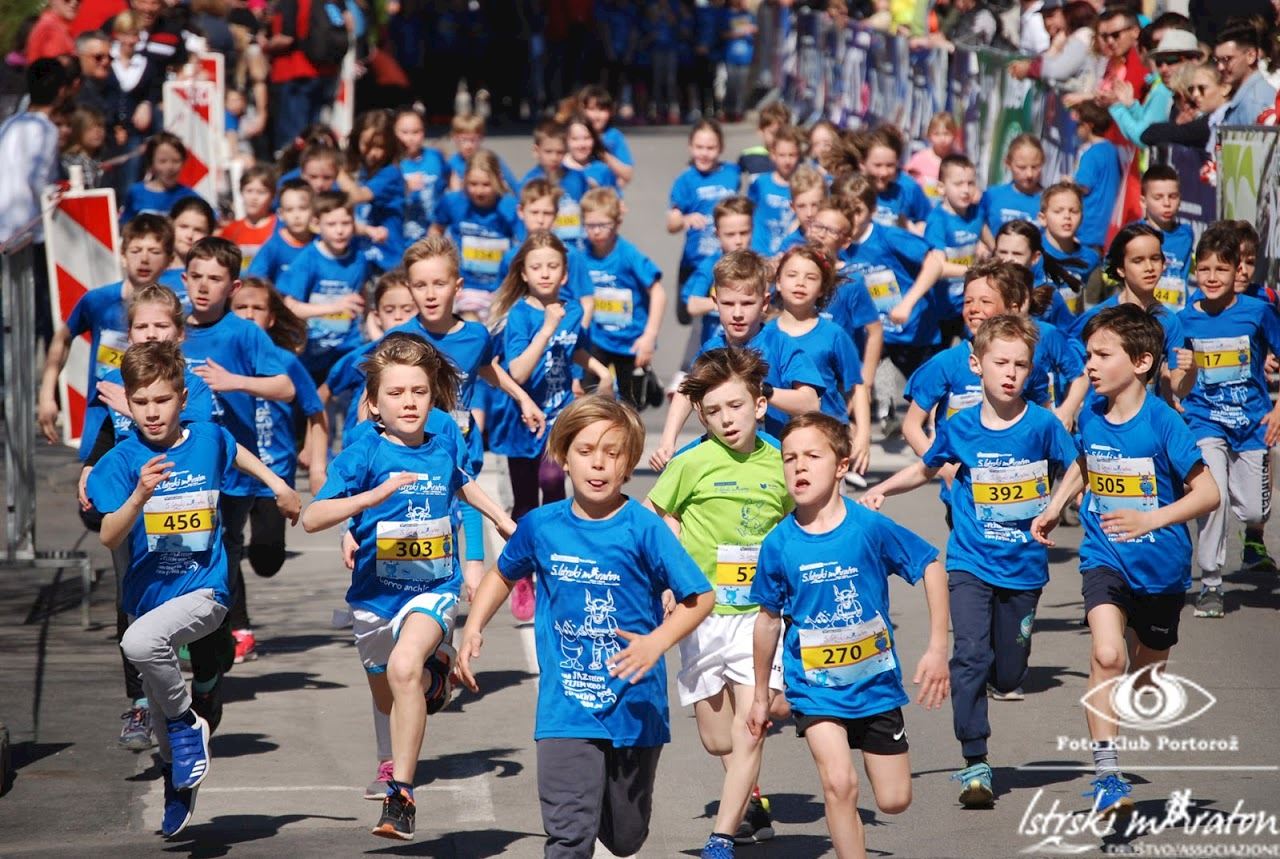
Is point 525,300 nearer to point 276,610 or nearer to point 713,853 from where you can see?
point 276,610

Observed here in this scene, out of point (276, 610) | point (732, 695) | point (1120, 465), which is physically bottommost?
point (276, 610)

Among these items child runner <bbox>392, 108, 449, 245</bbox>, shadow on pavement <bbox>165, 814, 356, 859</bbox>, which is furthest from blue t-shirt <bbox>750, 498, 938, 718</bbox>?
child runner <bbox>392, 108, 449, 245</bbox>

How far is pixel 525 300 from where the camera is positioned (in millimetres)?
10656

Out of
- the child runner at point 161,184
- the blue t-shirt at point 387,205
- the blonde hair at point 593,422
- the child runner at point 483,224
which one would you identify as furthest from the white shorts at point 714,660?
the blue t-shirt at point 387,205

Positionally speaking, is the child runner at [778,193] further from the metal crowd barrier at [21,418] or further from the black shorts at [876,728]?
the black shorts at [876,728]

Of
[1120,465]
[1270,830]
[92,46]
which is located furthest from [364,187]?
[1270,830]

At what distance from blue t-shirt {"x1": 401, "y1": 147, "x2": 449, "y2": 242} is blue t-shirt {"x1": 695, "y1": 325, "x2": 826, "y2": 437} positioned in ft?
25.2

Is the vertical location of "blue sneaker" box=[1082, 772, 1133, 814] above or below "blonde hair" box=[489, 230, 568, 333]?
below

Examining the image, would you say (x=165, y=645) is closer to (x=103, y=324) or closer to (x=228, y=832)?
(x=228, y=832)

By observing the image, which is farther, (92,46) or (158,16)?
(158,16)

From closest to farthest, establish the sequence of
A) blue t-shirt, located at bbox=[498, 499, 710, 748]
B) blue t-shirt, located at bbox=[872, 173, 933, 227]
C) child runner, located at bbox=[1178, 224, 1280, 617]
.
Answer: blue t-shirt, located at bbox=[498, 499, 710, 748] → child runner, located at bbox=[1178, 224, 1280, 617] → blue t-shirt, located at bbox=[872, 173, 933, 227]

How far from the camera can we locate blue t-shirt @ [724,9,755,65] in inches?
1273

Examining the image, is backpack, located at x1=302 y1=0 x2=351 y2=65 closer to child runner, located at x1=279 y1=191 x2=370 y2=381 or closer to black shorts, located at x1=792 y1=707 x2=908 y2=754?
child runner, located at x1=279 y1=191 x2=370 y2=381

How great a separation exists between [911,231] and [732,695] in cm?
777
